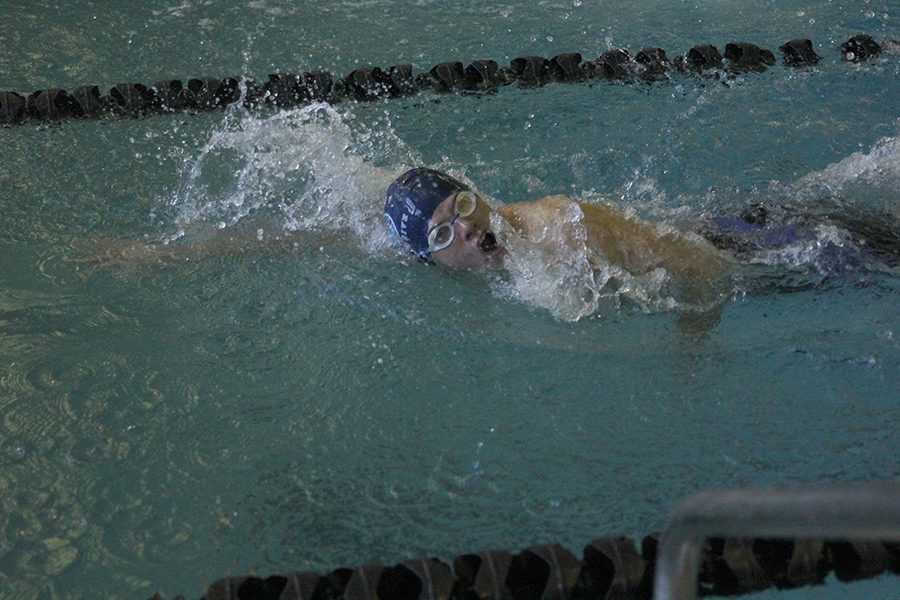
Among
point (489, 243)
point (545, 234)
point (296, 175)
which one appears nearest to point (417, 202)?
point (489, 243)

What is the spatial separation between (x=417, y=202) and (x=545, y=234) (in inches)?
15.3

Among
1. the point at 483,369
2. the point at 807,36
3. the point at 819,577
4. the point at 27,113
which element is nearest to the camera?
the point at 819,577

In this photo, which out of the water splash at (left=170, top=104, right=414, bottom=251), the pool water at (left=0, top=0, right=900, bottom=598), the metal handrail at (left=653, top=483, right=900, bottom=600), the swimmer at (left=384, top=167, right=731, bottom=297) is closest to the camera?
the metal handrail at (left=653, top=483, right=900, bottom=600)

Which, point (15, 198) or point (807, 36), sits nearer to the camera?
point (15, 198)

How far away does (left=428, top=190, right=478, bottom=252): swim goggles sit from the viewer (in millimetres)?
2707

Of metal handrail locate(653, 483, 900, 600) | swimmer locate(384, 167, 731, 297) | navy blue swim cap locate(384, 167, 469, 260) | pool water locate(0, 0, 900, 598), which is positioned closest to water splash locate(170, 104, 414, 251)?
pool water locate(0, 0, 900, 598)

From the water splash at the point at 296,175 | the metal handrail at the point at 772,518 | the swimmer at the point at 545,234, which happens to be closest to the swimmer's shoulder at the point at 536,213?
the swimmer at the point at 545,234

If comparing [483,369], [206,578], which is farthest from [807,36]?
[206,578]

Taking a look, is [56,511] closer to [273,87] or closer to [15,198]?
[15,198]

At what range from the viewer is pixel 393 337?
264 cm

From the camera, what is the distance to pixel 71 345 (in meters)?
2.63

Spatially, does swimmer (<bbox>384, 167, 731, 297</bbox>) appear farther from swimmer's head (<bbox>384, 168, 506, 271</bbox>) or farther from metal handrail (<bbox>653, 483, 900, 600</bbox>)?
metal handrail (<bbox>653, 483, 900, 600</bbox>)

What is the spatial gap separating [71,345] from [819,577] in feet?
6.50

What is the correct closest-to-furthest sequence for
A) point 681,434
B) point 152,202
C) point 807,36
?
point 681,434 < point 152,202 < point 807,36
